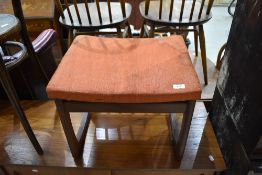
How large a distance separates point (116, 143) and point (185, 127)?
1.21 feet

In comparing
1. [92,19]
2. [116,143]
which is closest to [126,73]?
[116,143]

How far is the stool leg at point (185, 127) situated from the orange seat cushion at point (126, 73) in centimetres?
6

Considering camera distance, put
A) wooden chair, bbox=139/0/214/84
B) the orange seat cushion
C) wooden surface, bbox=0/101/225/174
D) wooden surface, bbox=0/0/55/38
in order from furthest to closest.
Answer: wooden surface, bbox=0/0/55/38, wooden chair, bbox=139/0/214/84, wooden surface, bbox=0/101/225/174, the orange seat cushion

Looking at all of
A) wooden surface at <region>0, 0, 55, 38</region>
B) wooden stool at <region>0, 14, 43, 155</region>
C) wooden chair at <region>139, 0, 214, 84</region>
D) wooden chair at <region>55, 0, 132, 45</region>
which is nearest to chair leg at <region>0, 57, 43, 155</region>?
wooden stool at <region>0, 14, 43, 155</region>

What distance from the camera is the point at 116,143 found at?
1.08 m

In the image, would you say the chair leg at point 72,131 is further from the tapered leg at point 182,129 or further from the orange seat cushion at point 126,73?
the tapered leg at point 182,129

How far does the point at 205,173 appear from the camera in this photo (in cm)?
99

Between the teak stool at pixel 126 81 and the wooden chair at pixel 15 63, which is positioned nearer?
the teak stool at pixel 126 81

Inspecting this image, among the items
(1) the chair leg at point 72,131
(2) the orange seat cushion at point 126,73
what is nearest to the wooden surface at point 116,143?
(1) the chair leg at point 72,131

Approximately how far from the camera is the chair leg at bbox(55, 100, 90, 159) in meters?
0.81

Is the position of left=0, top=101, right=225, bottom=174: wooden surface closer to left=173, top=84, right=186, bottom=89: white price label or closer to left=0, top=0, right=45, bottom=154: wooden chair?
left=0, top=0, right=45, bottom=154: wooden chair

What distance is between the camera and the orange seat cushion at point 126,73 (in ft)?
2.37

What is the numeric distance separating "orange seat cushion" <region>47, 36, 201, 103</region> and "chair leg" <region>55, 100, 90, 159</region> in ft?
0.27

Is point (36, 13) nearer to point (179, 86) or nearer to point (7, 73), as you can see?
point (7, 73)
